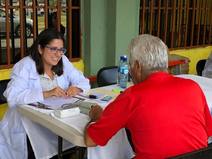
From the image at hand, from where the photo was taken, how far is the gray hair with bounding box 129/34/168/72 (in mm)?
1642

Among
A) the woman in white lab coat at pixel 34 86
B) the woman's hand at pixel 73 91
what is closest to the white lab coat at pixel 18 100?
the woman in white lab coat at pixel 34 86

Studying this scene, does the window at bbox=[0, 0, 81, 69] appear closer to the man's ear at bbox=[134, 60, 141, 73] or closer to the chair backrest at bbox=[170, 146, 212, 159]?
the man's ear at bbox=[134, 60, 141, 73]

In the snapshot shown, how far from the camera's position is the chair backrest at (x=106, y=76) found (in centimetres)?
340

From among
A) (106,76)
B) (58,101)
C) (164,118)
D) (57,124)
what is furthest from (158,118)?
(106,76)

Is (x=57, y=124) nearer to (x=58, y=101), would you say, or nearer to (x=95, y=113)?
(x=95, y=113)

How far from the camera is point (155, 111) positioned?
1.58 metres

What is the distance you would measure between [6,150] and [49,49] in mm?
810

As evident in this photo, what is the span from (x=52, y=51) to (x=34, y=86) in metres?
0.29

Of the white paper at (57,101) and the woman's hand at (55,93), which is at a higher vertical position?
the woman's hand at (55,93)

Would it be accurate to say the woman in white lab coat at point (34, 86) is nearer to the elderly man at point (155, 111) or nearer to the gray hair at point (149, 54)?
the elderly man at point (155, 111)

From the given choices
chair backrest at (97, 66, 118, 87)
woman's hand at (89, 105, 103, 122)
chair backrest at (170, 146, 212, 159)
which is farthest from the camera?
chair backrest at (97, 66, 118, 87)

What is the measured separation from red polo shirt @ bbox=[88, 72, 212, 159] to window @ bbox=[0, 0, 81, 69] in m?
2.58

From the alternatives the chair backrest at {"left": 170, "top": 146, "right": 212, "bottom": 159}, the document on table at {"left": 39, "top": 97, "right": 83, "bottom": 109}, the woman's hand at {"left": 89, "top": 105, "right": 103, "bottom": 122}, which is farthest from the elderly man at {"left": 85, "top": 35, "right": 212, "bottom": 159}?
the document on table at {"left": 39, "top": 97, "right": 83, "bottom": 109}

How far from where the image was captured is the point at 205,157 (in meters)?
1.57
